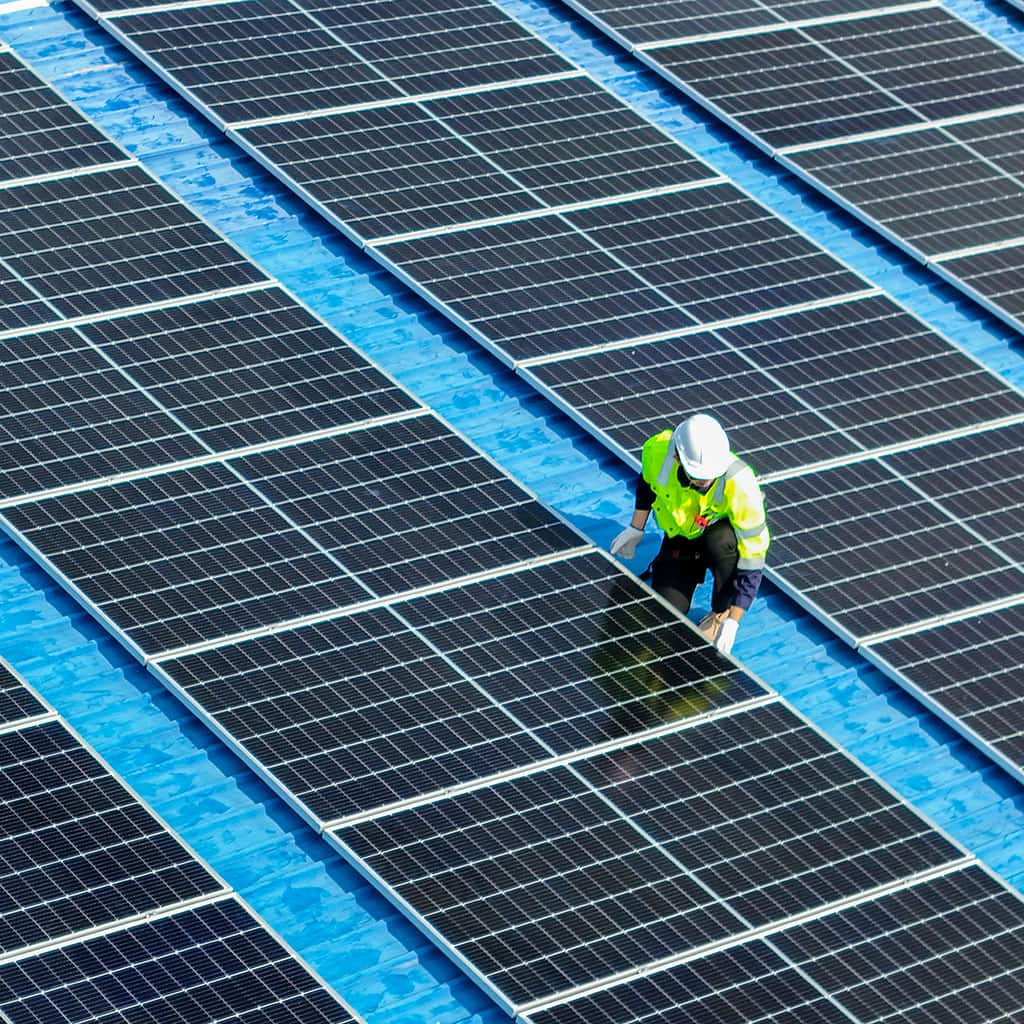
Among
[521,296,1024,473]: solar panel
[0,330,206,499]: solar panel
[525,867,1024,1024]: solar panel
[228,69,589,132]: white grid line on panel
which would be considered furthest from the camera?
[228,69,589,132]: white grid line on panel

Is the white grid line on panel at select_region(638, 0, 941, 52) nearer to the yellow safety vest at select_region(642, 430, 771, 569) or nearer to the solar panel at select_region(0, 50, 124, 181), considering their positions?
the solar panel at select_region(0, 50, 124, 181)

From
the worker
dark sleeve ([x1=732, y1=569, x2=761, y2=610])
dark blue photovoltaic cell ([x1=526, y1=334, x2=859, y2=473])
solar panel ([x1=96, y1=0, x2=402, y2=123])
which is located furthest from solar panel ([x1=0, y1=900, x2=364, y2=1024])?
solar panel ([x1=96, y1=0, x2=402, y2=123])

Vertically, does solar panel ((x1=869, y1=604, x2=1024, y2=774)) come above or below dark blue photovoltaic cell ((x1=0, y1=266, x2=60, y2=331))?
below

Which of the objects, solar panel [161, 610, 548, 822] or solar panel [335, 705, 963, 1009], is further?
solar panel [161, 610, 548, 822]

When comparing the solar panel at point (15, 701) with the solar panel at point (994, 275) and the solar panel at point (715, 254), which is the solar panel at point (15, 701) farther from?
the solar panel at point (994, 275)

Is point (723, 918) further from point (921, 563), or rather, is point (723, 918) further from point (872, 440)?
point (872, 440)

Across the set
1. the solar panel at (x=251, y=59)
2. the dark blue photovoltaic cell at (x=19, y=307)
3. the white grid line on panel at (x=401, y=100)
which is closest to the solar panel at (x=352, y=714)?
the dark blue photovoltaic cell at (x=19, y=307)
